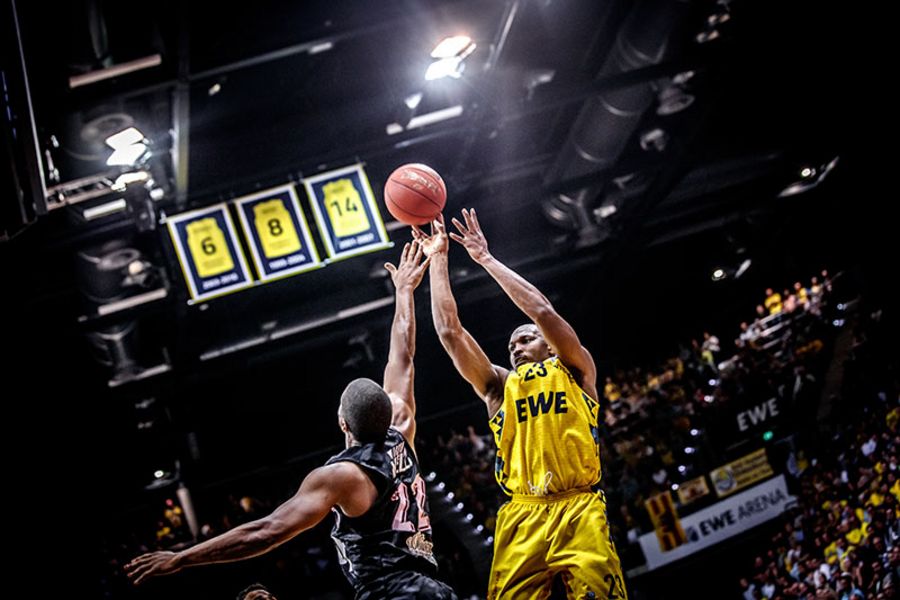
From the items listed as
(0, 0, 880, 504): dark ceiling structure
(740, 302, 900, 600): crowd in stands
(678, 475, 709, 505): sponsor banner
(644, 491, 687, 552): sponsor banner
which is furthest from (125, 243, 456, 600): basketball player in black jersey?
(678, 475, 709, 505): sponsor banner

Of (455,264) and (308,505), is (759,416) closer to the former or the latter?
(455,264)

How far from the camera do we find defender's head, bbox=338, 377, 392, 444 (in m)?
3.86

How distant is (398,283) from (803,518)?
A: 10.4 meters

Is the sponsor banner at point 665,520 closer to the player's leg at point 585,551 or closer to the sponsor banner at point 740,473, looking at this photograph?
the sponsor banner at point 740,473

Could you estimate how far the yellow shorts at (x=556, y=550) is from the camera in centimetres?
420

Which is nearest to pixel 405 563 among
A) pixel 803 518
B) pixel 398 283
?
pixel 398 283

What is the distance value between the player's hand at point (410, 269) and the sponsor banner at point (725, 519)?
9.55 metres

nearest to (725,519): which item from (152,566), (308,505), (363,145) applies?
(363,145)

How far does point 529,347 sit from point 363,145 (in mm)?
5096

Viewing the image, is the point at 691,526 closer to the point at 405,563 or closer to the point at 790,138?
the point at 790,138

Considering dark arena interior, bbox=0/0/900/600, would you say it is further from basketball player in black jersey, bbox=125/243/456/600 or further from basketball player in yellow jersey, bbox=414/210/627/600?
basketball player in black jersey, bbox=125/243/456/600

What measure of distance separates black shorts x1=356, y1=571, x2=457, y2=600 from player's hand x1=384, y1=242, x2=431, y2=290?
165cm

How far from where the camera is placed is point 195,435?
1426 cm

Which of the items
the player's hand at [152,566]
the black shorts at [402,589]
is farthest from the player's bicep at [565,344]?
the player's hand at [152,566]
